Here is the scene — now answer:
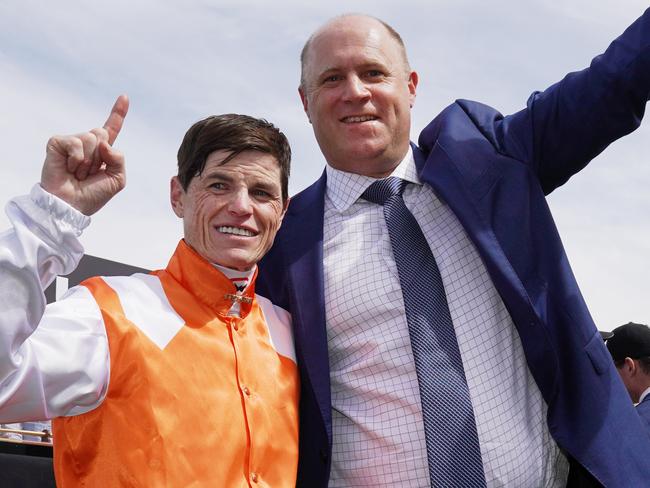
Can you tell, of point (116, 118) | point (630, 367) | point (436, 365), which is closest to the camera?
point (116, 118)

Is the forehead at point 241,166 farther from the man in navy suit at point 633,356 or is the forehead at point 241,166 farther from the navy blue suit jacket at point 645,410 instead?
the man in navy suit at point 633,356

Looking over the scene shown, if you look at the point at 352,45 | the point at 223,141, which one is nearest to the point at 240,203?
the point at 223,141

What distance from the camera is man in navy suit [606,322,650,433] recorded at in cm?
552

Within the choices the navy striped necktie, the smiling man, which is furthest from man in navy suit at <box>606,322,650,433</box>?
the smiling man

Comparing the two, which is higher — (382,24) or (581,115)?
(382,24)

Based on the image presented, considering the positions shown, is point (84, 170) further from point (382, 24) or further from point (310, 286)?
point (382, 24)

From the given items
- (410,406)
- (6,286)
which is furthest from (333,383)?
(6,286)

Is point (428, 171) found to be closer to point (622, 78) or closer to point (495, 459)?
point (622, 78)

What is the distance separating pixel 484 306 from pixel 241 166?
0.89 m

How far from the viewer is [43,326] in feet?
6.68

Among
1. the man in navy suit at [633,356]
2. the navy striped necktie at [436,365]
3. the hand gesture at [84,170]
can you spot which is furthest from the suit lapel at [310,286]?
the man in navy suit at [633,356]

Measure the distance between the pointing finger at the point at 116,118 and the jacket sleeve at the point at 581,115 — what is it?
1.26 meters

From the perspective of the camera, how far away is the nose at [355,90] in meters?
2.96

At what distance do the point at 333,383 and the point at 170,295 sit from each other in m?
0.63
